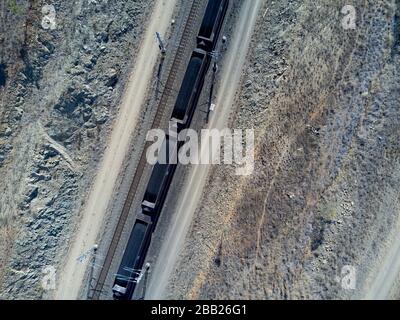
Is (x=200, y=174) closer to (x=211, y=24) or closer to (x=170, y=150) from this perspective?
(x=170, y=150)

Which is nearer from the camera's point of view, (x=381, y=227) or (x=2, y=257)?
(x=381, y=227)

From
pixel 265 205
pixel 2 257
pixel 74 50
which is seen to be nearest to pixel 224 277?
pixel 265 205

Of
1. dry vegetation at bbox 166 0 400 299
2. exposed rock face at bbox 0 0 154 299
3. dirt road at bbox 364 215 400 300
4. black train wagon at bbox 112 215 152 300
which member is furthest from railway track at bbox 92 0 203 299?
dirt road at bbox 364 215 400 300

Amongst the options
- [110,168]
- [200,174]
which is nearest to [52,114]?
[110,168]

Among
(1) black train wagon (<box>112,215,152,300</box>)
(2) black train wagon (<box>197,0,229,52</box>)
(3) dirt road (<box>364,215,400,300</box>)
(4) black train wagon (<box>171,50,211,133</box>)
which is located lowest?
(1) black train wagon (<box>112,215,152,300</box>)

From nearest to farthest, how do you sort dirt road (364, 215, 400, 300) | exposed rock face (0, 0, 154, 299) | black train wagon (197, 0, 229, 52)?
1. dirt road (364, 215, 400, 300)
2. exposed rock face (0, 0, 154, 299)
3. black train wagon (197, 0, 229, 52)

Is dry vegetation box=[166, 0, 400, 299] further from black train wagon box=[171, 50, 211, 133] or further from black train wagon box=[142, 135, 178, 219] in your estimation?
black train wagon box=[171, 50, 211, 133]

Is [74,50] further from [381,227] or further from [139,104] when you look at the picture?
[381,227]
